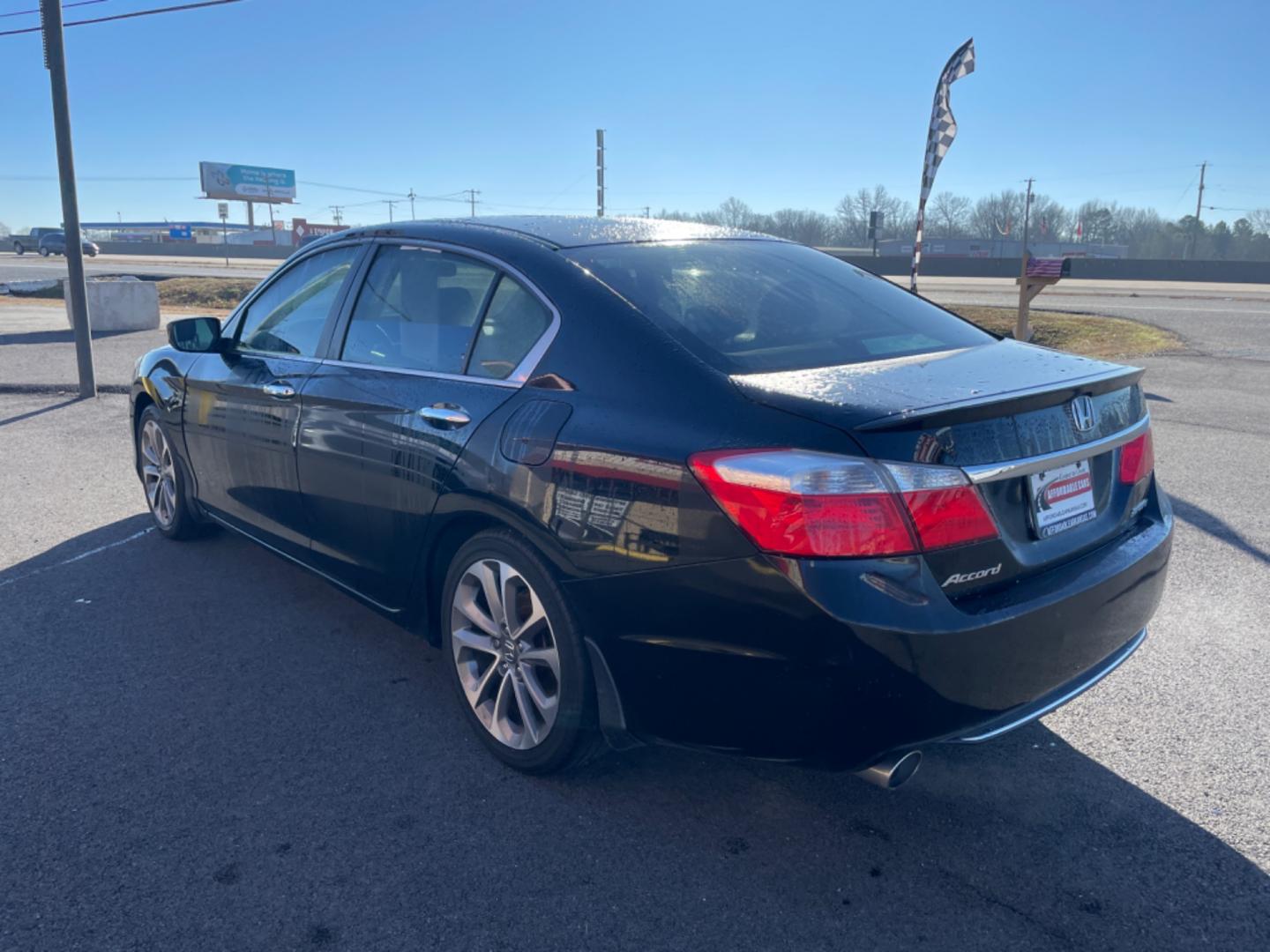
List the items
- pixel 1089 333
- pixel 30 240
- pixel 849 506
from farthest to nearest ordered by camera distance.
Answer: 1. pixel 30 240
2. pixel 1089 333
3. pixel 849 506

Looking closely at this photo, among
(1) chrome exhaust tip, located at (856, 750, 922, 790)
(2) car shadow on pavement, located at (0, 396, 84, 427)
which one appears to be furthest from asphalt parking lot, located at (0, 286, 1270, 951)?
(2) car shadow on pavement, located at (0, 396, 84, 427)

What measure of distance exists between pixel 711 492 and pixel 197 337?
10.6ft

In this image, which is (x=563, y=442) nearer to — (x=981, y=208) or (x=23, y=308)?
(x=23, y=308)

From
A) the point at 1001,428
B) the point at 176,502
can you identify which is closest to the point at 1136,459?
the point at 1001,428

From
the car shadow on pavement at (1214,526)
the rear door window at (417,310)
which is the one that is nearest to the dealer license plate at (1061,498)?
the rear door window at (417,310)

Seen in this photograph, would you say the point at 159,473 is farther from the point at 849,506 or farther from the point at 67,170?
the point at 67,170

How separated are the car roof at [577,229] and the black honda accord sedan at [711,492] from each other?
0.9 inches

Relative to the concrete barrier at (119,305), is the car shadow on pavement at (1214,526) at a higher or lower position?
lower

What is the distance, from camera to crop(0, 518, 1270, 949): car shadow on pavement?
7.94 ft

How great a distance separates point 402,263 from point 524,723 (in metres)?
1.80

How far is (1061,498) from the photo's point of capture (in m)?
2.64

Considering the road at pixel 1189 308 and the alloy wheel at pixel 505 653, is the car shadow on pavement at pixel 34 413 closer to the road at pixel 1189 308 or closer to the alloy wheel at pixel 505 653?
the alloy wheel at pixel 505 653

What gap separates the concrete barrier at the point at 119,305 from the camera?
52.8ft

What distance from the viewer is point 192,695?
144 inches
